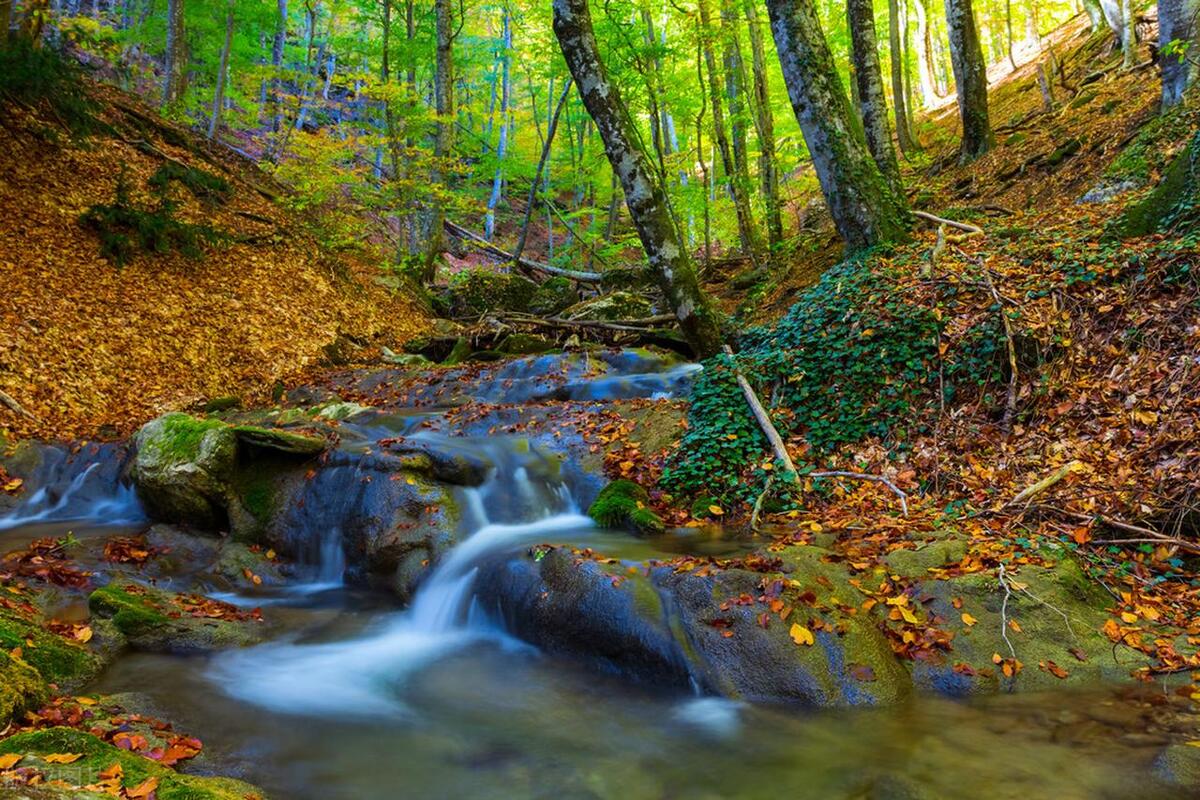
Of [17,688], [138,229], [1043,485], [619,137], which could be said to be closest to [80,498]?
[138,229]

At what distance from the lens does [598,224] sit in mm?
30125

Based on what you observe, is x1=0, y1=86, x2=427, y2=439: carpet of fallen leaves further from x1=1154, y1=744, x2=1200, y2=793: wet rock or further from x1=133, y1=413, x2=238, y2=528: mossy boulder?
x1=1154, y1=744, x2=1200, y2=793: wet rock

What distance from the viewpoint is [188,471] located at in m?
7.11

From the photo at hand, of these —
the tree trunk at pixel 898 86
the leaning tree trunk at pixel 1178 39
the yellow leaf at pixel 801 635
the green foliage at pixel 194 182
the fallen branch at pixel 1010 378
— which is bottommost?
the yellow leaf at pixel 801 635

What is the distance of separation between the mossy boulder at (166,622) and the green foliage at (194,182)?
10.5m

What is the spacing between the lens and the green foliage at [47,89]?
1129cm

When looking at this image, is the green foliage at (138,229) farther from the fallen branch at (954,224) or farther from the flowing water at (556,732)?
the fallen branch at (954,224)

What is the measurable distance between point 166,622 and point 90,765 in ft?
9.66

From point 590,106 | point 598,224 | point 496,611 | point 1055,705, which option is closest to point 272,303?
point 590,106

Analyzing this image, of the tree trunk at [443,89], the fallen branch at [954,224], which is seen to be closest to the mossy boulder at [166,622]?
the fallen branch at [954,224]

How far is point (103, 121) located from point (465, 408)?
34.3ft

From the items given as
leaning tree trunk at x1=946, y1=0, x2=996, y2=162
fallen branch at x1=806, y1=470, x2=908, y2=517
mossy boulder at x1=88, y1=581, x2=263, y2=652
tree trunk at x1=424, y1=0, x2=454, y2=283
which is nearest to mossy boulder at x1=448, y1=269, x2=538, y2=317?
tree trunk at x1=424, y1=0, x2=454, y2=283

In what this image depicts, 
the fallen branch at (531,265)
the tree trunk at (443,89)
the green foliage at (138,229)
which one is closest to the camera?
the green foliage at (138,229)

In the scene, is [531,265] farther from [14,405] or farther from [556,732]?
[556,732]
